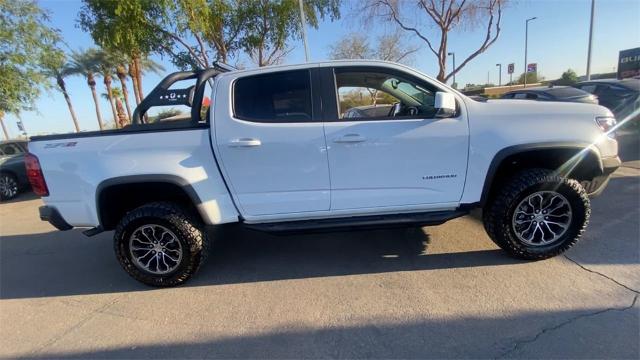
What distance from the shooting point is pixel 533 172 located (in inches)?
125


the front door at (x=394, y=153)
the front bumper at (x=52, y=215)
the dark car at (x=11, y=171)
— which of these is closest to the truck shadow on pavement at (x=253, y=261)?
the front door at (x=394, y=153)

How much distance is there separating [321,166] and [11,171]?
9.19m

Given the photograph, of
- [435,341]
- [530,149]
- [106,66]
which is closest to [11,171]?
[435,341]

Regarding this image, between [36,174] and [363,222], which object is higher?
[36,174]

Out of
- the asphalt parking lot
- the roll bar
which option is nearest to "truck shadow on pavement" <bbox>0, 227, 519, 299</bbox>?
the asphalt parking lot

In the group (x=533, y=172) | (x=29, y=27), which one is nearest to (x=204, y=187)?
(x=533, y=172)

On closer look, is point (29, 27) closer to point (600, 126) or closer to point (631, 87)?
point (600, 126)

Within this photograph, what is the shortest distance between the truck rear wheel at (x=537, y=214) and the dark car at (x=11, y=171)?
33.9 feet

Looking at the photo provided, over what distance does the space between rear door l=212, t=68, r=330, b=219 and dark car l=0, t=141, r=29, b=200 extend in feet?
27.5

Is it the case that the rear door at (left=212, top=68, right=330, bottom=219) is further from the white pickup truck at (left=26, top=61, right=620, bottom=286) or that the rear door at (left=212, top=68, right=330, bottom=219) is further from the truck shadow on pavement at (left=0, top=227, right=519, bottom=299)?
the truck shadow on pavement at (left=0, top=227, right=519, bottom=299)

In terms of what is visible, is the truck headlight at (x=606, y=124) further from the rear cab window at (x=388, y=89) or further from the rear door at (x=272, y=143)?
the rear door at (x=272, y=143)

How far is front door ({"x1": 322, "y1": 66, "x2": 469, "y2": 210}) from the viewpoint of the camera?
303 cm

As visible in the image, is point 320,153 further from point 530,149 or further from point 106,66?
point 106,66

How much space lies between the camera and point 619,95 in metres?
8.23
